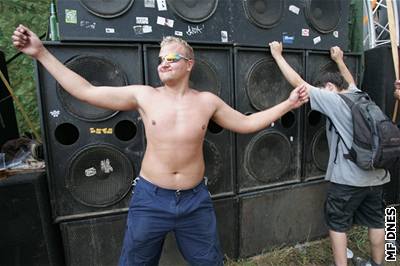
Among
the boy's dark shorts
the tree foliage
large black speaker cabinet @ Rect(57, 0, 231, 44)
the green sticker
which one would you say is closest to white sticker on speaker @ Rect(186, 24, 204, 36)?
large black speaker cabinet @ Rect(57, 0, 231, 44)

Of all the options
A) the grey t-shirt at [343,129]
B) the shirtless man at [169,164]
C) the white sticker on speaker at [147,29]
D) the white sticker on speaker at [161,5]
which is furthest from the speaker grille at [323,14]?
the shirtless man at [169,164]

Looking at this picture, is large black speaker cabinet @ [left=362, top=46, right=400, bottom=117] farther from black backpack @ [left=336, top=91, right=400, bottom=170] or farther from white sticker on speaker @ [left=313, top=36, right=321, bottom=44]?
black backpack @ [left=336, top=91, right=400, bottom=170]

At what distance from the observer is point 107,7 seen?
2.41 metres

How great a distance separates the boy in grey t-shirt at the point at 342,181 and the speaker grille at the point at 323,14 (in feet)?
1.67

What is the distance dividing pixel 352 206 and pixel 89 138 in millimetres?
2211

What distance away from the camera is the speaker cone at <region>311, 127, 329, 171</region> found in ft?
10.7

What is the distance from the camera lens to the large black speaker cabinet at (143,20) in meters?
2.34

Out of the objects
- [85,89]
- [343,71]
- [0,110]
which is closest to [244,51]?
[343,71]

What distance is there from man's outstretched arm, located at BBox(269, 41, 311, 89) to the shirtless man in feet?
3.28

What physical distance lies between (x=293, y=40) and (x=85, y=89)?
1994 millimetres

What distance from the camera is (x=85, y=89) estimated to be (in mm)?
1918

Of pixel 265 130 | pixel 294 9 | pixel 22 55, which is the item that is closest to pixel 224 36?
pixel 294 9

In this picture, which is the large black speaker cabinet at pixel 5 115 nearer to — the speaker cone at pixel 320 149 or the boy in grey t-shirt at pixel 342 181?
the boy in grey t-shirt at pixel 342 181

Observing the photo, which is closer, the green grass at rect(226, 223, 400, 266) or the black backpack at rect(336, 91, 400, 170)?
the black backpack at rect(336, 91, 400, 170)
